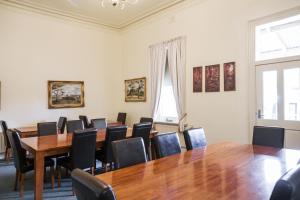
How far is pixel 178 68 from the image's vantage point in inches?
208

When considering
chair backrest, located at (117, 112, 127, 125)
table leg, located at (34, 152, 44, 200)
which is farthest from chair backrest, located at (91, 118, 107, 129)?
table leg, located at (34, 152, 44, 200)

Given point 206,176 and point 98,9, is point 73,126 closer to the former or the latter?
point 98,9

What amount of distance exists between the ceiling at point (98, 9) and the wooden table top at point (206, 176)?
4141 mm

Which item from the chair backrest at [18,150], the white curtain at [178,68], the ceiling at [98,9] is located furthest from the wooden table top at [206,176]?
the ceiling at [98,9]

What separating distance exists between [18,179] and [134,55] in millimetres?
4348

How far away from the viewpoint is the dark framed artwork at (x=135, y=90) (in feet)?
20.8

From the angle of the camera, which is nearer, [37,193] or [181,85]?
[37,193]

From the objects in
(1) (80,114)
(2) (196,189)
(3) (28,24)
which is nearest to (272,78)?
(2) (196,189)

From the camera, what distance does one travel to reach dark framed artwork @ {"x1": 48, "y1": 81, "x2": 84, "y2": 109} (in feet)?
18.9

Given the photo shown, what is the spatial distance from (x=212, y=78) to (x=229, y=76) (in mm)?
380

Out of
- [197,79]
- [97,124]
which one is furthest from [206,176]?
[97,124]

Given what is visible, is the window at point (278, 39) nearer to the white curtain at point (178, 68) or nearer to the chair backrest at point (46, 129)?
the white curtain at point (178, 68)

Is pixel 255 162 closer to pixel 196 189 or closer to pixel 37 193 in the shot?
pixel 196 189

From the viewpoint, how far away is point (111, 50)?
22.8ft
